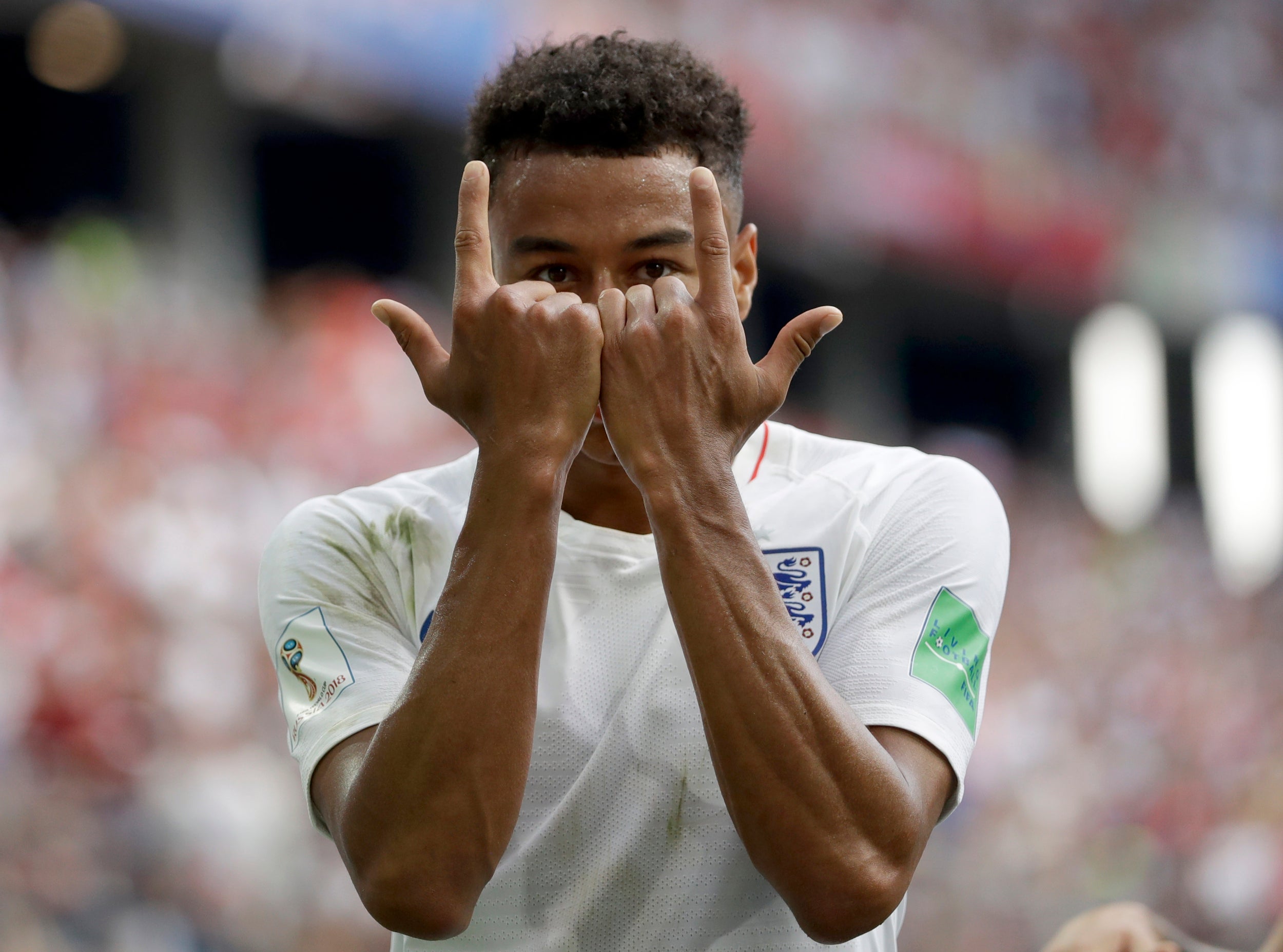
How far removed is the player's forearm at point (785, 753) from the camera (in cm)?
133

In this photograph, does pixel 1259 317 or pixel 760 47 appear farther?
pixel 1259 317

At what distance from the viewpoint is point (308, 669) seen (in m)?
1.62

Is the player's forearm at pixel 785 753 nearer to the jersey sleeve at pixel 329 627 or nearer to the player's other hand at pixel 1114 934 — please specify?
the jersey sleeve at pixel 329 627

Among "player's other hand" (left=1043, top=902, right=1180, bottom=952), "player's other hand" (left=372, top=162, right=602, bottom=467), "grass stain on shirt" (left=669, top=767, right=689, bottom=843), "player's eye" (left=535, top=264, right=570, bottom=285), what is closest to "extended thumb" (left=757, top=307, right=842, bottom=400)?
"player's other hand" (left=372, top=162, right=602, bottom=467)

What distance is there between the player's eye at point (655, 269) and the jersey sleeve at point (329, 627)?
0.51 metres

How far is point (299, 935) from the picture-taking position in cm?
456

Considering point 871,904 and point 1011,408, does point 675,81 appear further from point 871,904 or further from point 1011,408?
point 1011,408

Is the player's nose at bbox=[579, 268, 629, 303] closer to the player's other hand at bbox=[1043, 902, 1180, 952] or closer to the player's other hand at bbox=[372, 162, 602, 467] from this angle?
the player's other hand at bbox=[372, 162, 602, 467]

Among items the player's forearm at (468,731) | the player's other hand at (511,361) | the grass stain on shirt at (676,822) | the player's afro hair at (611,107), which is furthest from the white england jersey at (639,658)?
the player's afro hair at (611,107)

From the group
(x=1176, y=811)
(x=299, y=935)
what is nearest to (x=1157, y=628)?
(x=1176, y=811)

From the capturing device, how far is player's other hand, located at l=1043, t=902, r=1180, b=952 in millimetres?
2369

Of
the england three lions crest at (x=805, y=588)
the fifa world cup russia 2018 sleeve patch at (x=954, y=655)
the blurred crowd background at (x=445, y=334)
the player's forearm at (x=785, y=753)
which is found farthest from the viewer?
the blurred crowd background at (x=445, y=334)

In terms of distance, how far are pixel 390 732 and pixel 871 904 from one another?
552 mm

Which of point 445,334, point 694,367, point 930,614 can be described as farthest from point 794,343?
point 445,334
